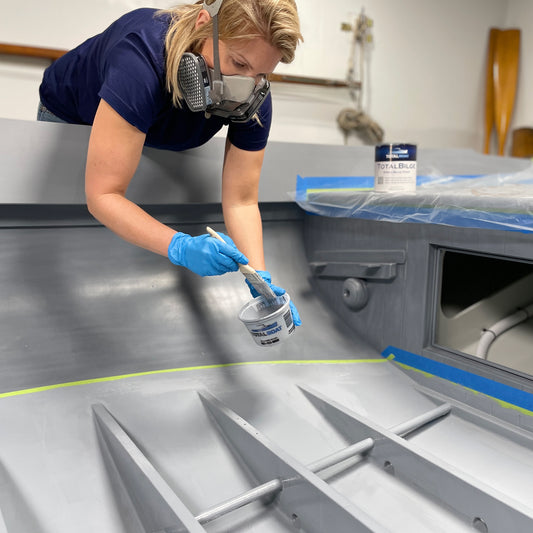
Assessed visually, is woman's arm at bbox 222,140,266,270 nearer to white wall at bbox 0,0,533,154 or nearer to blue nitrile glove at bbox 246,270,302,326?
blue nitrile glove at bbox 246,270,302,326

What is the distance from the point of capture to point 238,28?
860 millimetres

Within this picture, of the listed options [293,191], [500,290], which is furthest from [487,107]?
[293,191]

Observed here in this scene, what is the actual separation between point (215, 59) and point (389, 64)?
3.02m

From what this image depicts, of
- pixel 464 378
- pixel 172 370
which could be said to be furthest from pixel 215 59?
pixel 464 378

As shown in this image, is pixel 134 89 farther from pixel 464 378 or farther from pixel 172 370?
pixel 464 378

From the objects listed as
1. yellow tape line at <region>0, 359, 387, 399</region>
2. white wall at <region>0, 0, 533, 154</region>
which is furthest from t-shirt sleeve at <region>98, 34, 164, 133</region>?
white wall at <region>0, 0, 533, 154</region>

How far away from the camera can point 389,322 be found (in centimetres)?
143

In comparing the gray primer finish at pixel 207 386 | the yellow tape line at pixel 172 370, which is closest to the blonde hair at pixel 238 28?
the gray primer finish at pixel 207 386

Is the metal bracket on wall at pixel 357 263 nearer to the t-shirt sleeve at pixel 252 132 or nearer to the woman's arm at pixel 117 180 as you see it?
the t-shirt sleeve at pixel 252 132

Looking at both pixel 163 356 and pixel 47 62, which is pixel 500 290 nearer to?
pixel 163 356

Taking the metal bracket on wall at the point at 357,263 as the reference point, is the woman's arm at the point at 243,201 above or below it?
above

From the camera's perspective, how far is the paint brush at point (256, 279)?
0.92 meters

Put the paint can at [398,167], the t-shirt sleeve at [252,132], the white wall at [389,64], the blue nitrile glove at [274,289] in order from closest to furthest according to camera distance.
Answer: the blue nitrile glove at [274,289]
the t-shirt sleeve at [252,132]
the paint can at [398,167]
the white wall at [389,64]

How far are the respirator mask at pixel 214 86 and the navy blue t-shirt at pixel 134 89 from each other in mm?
58
